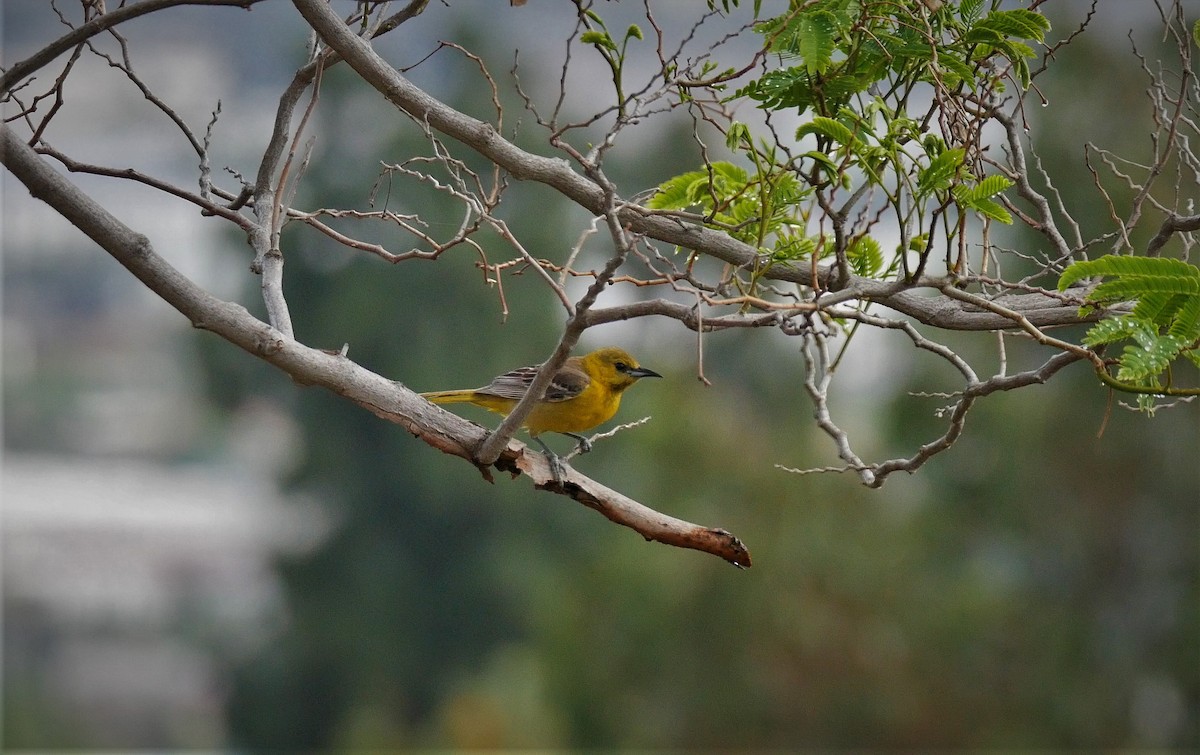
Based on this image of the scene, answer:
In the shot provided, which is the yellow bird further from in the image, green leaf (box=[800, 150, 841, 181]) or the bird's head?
green leaf (box=[800, 150, 841, 181])

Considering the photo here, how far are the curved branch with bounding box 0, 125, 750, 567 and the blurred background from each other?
2244mm

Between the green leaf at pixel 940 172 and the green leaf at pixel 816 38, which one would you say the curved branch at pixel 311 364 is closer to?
the green leaf at pixel 940 172

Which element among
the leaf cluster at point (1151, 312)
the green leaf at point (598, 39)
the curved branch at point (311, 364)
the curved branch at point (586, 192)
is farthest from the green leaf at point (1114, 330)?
the green leaf at point (598, 39)

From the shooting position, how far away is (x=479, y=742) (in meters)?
17.2

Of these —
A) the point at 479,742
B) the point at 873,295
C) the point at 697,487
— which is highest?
the point at 697,487

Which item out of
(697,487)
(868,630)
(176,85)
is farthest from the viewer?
(176,85)

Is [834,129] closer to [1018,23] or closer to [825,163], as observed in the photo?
[825,163]

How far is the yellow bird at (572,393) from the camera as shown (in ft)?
13.2

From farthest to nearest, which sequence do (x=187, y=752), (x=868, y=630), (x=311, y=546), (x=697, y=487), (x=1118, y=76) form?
(x=187, y=752), (x=311, y=546), (x=697, y=487), (x=1118, y=76), (x=868, y=630)

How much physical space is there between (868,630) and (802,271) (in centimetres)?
882

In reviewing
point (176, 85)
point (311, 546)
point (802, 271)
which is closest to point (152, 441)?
point (311, 546)

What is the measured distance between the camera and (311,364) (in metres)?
2.37

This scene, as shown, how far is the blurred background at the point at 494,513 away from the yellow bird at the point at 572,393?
Answer: 1.30m

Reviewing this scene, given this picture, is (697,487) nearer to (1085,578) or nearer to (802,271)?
(1085,578)
